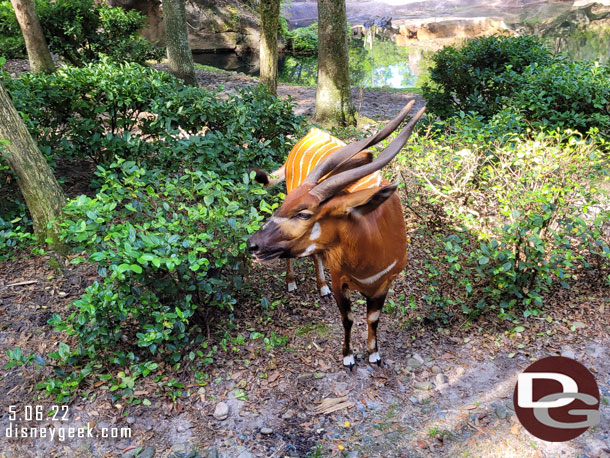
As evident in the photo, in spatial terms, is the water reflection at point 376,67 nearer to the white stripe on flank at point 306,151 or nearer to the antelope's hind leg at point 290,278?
the white stripe on flank at point 306,151

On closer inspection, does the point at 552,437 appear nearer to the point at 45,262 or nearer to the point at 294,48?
the point at 45,262

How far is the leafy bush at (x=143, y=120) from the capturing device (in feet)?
14.7

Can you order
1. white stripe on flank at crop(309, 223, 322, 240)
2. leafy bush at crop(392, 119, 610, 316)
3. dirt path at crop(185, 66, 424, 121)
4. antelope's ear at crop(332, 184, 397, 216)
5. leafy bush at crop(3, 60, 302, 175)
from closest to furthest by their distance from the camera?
antelope's ear at crop(332, 184, 397, 216)
white stripe on flank at crop(309, 223, 322, 240)
leafy bush at crop(392, 119, 610, 316)
leafy bush at crop(3, 60, 302, 175)
dirt path at crop(185, 66, 424, 121)

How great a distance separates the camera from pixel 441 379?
10.2 feet

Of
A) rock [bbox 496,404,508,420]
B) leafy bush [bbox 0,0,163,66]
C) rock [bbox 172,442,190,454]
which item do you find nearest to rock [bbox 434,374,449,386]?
rock [bbox 496,404,508,420]

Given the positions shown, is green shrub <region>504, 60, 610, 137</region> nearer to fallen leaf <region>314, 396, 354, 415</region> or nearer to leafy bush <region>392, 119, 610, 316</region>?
leafy bush <region>392, 119, 610, 316</region>

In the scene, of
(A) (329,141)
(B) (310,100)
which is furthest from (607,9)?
(A) (329,141)

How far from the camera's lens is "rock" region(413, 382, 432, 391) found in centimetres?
304

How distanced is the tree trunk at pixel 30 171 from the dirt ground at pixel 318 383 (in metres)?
0.46

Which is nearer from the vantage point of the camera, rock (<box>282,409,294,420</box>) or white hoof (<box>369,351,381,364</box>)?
rock (<box>282,409,294,420</box>)

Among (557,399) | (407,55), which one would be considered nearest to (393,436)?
(557,399)

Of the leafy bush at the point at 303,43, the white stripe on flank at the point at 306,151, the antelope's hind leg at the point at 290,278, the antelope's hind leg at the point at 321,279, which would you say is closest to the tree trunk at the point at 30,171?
the antelope's hind leg at the point at 290,278

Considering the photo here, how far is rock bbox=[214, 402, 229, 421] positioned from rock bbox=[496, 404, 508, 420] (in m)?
Answer: 1.70

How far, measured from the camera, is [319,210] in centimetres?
246
